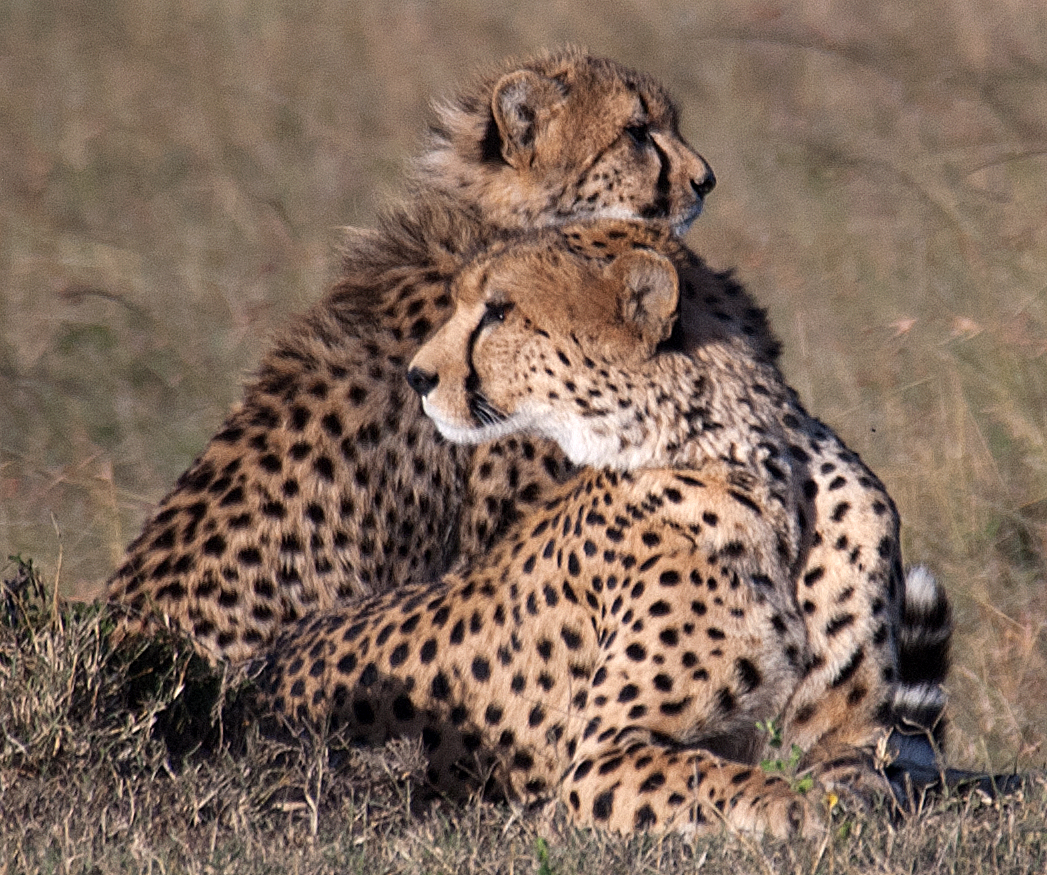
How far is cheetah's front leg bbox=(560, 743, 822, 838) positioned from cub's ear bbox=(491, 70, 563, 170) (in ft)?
5.95

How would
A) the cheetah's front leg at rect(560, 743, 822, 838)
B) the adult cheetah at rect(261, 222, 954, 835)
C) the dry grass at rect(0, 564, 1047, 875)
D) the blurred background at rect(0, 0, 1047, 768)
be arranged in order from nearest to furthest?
the dry grass at rect(0, 564, 1047, 875) < the cheetah's front leg at rect(560, 743, 822, 838) < the adult cheetah at rect(261, 222, 954, 835) < the blurred background at rect(0, 0, 1047, 768)

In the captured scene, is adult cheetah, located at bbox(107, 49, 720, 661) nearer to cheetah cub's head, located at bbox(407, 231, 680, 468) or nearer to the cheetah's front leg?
cheetah cub's head, located at bbox(407, 231, 680, 468)

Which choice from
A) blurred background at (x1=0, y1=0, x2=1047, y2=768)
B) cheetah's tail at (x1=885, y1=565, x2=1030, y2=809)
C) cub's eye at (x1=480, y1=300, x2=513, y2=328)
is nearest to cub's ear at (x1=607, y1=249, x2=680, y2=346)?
cub's eye at (x1=480, y1=300, x2=513, y2=328)

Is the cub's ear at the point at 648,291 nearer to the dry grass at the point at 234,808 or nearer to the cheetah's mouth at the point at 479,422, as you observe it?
the cheetah's mouth at the point at 479,422

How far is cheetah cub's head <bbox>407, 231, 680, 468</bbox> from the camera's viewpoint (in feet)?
9.86

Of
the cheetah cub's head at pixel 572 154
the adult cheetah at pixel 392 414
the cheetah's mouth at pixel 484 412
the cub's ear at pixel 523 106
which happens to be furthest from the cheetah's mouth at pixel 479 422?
the cub's ear at pixel 523 106

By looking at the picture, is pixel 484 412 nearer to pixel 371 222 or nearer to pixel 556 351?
pixel 556 351

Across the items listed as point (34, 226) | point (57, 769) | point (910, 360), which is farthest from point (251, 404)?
point (34, 226)

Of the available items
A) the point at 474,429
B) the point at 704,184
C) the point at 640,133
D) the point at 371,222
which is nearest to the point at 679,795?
the point at 474,429

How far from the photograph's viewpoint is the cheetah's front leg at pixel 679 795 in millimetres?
2578

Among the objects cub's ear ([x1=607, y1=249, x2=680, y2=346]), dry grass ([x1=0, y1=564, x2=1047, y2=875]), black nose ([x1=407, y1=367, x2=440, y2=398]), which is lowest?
dry grass ([x1=0, y1=564, x2=1047, y2=875])

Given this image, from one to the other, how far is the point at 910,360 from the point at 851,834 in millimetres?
3070

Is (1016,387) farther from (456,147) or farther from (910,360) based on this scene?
(456,147)

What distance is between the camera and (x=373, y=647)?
10.8 ft
